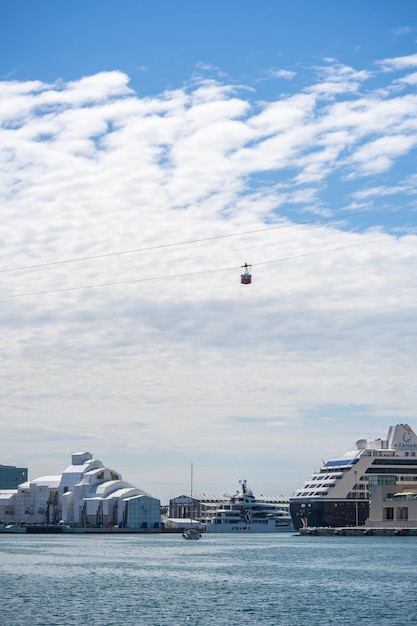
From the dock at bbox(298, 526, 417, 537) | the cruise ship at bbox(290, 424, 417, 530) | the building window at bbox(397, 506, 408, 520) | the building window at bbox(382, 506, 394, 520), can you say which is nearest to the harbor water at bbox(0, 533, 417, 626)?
the dock at bbox(298, 526, 417, 537)

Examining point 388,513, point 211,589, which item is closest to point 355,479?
point 388,513

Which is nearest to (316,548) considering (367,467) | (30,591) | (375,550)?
(375,550)

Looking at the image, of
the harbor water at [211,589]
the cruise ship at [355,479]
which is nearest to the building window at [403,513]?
the cruise ship at [355,479]

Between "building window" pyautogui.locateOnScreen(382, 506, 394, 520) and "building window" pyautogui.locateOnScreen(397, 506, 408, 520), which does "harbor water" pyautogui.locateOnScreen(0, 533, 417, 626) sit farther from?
"building window" pyautogui.locateOnScreen(382, 506, 394, 520)

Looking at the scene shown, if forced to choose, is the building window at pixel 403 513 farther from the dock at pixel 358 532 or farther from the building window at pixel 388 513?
the dock at pixel 358 532

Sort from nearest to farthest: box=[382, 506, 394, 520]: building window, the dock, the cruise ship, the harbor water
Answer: the harbor water < the dock < box=[382, 506, 394, 520]: building window < the cruise ship

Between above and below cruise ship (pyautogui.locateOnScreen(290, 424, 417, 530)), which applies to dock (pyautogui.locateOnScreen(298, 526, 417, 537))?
below

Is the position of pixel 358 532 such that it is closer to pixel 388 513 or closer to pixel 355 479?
pixel 388 513
